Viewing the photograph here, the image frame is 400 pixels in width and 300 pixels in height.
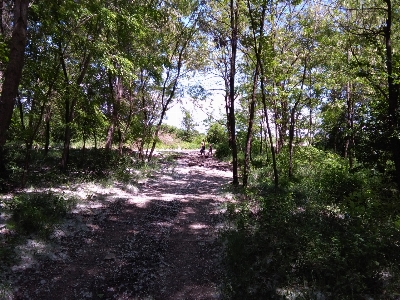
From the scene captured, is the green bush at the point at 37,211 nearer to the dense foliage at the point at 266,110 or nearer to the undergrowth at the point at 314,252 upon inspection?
the dense foliage at the point at 266,110

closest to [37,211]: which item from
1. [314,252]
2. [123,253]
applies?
[123,253]

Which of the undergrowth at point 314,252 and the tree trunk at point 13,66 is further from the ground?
the tree trunk at point 13,66

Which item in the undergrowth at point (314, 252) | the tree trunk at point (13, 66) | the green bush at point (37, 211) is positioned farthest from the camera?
the green bush at point (37, 211)

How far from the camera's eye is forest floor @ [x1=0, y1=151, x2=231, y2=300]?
4617mm

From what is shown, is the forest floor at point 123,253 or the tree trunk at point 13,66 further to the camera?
the tree trunk at point 13,66

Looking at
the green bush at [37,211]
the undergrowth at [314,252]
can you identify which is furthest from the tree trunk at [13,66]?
the undergrowth at [314,252]

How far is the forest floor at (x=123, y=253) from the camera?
4.62m

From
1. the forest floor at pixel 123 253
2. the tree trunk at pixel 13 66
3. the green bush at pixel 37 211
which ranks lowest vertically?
the forest floor at pixel 123 253

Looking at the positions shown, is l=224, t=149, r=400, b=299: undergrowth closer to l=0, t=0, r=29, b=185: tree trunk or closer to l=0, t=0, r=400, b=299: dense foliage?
l=0, t=0, r=400, b=299: dense foliage

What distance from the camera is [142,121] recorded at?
65.3 ft

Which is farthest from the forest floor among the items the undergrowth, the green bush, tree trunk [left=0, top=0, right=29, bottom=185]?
tree trunk [left=0, top=0, right=29, bottom=185]

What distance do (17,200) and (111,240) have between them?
2323 mm

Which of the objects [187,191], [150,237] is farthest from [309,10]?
[150,237]

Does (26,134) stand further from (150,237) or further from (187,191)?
(187,191)
